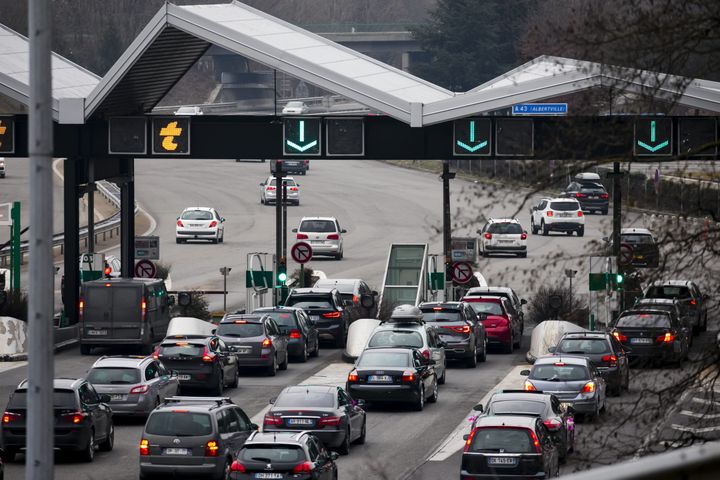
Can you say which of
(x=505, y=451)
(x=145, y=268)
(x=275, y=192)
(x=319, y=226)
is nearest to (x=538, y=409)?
(x=505, y=451)

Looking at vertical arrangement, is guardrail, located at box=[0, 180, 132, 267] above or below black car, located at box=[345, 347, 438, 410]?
above

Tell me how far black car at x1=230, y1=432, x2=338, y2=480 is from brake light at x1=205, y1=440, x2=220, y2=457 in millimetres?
1641

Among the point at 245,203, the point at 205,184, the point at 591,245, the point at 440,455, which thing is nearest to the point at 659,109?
the point at 591,245

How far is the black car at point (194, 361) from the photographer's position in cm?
3073

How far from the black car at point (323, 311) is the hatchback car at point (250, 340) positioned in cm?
590

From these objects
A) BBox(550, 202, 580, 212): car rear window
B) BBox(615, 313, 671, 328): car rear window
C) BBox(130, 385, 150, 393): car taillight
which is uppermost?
BBox(550, 202, 580, 212): car rear window

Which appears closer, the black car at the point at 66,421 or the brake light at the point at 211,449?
the brake light at the point at 211,449

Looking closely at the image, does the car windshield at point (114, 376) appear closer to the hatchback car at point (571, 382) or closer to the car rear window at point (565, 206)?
the hatchback car at point (571, 382)

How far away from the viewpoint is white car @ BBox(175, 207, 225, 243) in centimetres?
6775

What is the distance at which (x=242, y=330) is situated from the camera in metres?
34.9

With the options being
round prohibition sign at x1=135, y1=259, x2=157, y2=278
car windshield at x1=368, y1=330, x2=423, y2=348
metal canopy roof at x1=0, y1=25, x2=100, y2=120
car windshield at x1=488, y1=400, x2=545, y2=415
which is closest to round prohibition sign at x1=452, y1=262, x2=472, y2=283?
round prohibition sign at x1=135, y1=259, x2=157, y2=278

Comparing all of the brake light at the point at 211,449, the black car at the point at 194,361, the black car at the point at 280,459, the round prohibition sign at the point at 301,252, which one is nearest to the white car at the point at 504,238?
the round prohibition sign at the point at 301,252

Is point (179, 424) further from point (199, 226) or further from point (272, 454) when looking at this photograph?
point (199, 226)

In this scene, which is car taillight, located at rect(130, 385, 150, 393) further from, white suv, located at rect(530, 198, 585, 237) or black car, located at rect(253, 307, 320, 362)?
white suv, located at rect(530, 198, 585, 237)
